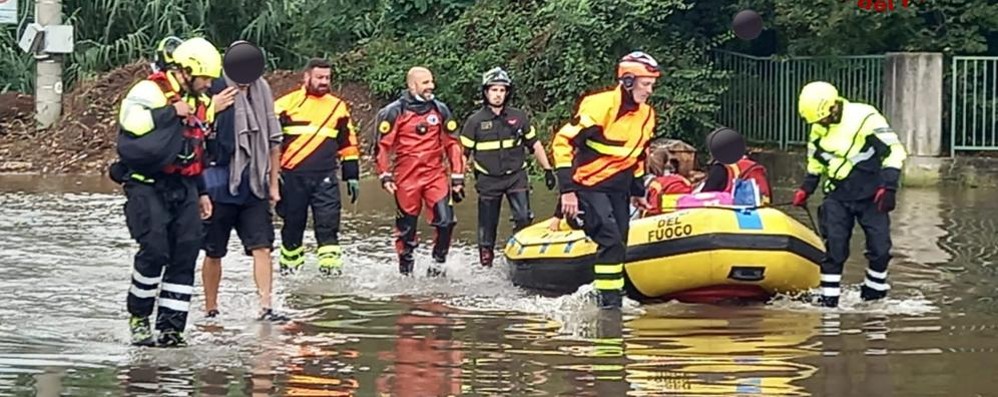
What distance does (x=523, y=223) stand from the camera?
13625mm

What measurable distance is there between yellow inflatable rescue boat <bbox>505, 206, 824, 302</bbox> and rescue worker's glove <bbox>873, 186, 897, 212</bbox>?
0.48m

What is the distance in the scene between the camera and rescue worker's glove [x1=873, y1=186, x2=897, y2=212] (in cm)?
1106

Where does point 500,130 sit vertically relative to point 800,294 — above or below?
above

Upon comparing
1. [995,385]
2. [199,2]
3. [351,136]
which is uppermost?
[199,2]

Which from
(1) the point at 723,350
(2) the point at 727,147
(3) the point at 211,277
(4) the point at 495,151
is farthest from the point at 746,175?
(3) the point at 211,277

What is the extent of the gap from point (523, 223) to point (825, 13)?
9889 mm

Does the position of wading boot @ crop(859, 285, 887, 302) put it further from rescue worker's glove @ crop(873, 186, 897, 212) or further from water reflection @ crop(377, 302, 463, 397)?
water reflection @ crop(377, 302, 463, 397)

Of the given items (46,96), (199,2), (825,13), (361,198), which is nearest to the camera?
(361,198)

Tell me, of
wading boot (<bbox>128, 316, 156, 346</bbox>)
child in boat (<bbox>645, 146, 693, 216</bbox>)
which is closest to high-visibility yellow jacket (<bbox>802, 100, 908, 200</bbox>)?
child in boat (<bbox>645, 146, 693, 216</bbox>)

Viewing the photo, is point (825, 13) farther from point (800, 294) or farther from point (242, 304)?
point (242, 304)

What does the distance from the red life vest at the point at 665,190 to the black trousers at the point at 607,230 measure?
728mm

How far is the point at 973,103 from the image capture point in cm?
2180

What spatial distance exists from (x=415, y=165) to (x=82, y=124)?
47.8ft

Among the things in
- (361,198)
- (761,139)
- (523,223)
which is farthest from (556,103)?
(523,223)
